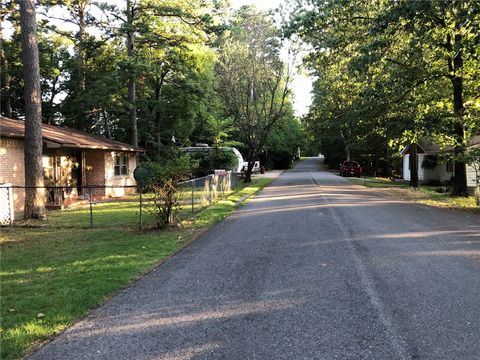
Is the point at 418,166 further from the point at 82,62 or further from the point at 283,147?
the point at 283,147

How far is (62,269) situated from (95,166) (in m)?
16.6

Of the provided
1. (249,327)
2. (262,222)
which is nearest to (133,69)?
(262,222)

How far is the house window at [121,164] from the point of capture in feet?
82.5

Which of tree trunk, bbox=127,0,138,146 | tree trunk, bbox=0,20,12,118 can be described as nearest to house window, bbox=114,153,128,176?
tree trunk, bbox=127,0,138,146

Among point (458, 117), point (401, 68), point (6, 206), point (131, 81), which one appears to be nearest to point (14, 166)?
point (6, 206)

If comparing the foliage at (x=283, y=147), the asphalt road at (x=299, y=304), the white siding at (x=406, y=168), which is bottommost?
the asphalt road at (x=299, y=304)

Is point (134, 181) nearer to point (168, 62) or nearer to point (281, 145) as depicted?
point (168, 62)

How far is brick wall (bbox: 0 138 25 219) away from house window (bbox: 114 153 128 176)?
333 inches

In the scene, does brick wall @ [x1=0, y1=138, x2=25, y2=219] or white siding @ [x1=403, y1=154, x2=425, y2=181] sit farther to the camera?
white siding @ [x1=403, y1=154, x2=425, y2=181]

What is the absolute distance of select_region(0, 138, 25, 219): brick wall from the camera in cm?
1561

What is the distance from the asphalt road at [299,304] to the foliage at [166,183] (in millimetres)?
2379

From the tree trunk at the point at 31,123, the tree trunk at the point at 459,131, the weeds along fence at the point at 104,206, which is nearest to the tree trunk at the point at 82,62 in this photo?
the weeds along fence at the point at 104,206

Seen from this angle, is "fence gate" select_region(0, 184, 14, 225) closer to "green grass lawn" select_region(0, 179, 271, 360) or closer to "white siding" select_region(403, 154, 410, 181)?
"green grass lawn" select_region(0, 179, 271, 360)

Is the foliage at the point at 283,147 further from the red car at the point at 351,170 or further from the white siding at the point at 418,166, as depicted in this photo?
the white siding at the point at 418,166
